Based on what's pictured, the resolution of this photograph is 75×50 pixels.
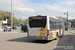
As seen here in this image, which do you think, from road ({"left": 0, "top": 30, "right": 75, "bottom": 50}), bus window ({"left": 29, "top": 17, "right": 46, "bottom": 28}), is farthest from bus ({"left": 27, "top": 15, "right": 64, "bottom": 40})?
road ({"left": 0, "top": 30, "right": 75, "bottom": 50})

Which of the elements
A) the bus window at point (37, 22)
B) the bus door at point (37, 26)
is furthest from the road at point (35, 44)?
the bus window at point (37, 22)

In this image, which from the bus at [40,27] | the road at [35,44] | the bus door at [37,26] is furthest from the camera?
the bus door at [37,26]

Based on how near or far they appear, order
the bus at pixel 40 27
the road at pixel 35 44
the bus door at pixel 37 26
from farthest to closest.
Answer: the bus door at pixel 37 26, the bus at pixel 40 27, the road at pixel 35 44

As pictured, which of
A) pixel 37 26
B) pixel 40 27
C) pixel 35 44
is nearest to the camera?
pixel 35 44

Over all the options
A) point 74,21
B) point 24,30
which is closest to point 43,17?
point 24,30

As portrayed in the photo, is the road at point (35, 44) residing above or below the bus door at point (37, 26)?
below

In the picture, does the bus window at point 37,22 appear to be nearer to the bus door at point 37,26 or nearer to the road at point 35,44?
the bus door at point 37,26

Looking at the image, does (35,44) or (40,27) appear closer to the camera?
(35,44)

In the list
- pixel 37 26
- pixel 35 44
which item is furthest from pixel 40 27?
pixel 35 44

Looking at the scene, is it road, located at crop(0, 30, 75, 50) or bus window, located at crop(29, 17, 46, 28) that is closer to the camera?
road, located at crop(0, 30, 75, 50)

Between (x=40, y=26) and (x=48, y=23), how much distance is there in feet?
2.84

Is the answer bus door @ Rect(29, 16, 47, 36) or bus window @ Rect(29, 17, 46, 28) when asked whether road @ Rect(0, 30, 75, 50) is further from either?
bus window @ Rect(29, 17, 46, 28)

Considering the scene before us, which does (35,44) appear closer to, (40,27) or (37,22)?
(40,27)

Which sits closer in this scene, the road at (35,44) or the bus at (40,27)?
the road at (35,44)
